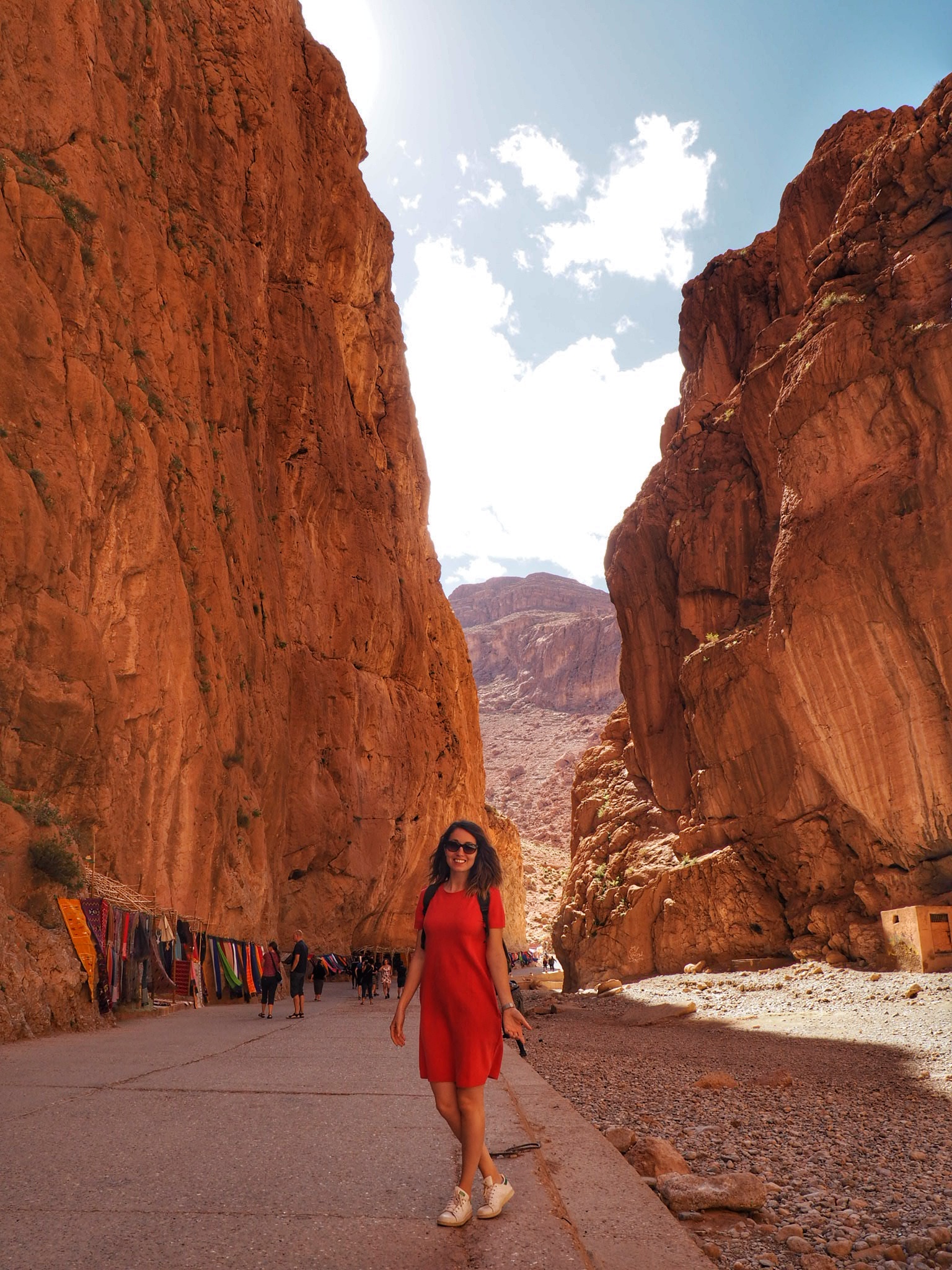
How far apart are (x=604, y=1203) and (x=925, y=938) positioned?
78.4 feet

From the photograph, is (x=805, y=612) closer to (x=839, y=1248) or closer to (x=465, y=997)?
(x=839, y=1248)

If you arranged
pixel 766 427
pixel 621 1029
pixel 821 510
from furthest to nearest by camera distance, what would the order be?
pixel 766 427 < pixel 821 510 < pixel 621 1029

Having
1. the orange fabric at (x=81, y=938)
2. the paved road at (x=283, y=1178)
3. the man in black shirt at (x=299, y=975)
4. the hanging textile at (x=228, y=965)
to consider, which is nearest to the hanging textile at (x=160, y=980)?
the man in black shirt at (x=299, y=975)

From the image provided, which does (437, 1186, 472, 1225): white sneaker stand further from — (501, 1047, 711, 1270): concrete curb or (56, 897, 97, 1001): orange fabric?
(56, 897, 97, 1001): orange fabric

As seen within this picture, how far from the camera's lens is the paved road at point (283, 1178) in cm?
296

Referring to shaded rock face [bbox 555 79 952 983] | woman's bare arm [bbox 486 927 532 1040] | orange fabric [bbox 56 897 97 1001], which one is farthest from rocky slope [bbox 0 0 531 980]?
shaded rock face [bbox 555 79 952 983]

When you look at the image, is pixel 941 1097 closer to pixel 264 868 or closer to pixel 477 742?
pixel 264 868

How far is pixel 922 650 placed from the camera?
26.2 metres

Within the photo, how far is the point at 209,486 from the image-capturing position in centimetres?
2383

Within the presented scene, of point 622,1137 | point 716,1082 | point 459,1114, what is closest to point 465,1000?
point 459,1114

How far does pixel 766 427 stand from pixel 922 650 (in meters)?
13.8

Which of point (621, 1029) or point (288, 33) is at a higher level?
point (288, 33)

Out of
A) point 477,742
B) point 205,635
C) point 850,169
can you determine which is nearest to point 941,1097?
point 205,635

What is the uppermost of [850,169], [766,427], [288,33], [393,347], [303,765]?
[288,33]
